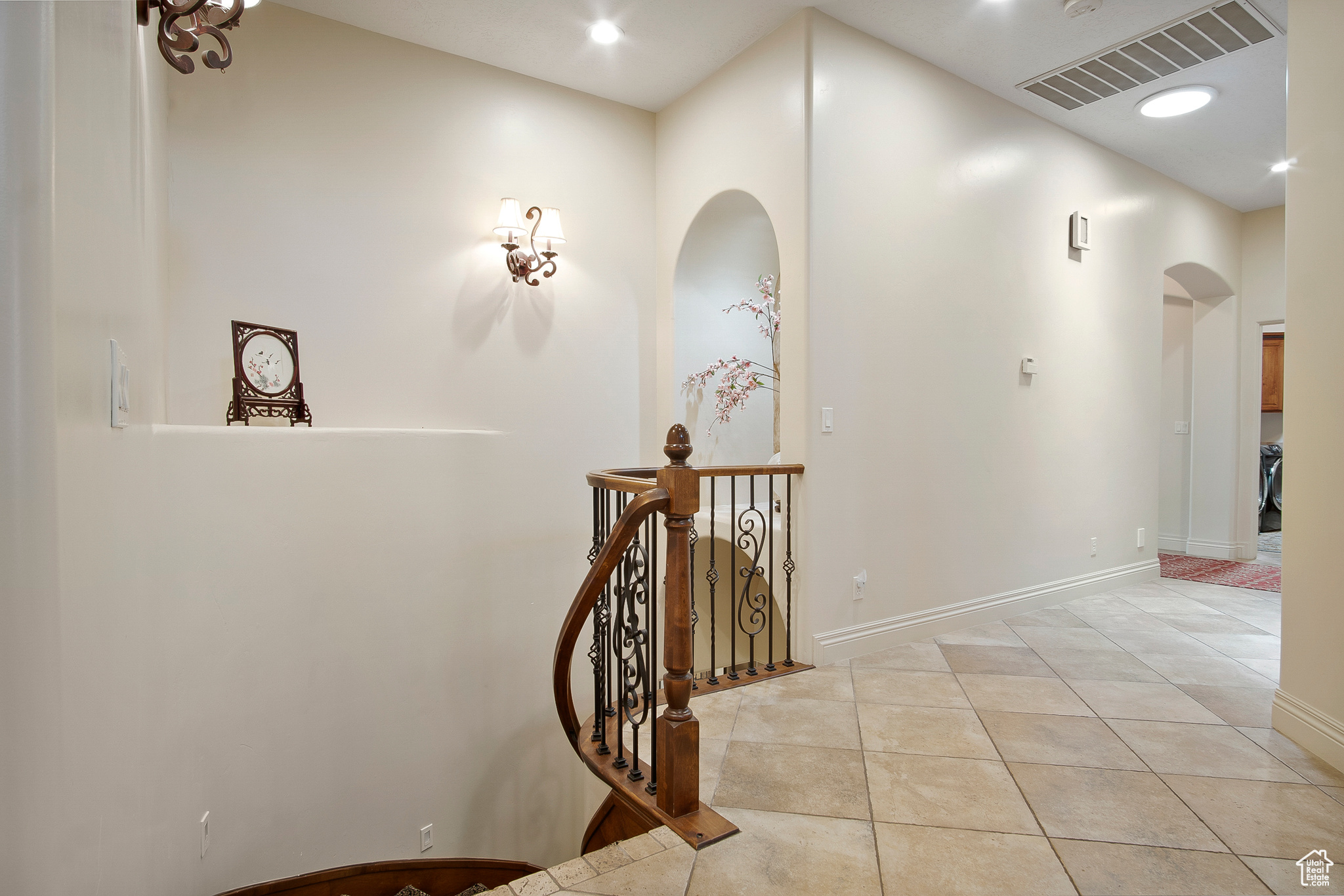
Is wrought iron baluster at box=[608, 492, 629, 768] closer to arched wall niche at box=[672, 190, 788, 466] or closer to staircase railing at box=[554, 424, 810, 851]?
staircase railing at box=[554, 424, 810, 851]

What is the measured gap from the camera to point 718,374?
4.24 metres

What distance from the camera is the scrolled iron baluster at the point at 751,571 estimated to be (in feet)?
9.70

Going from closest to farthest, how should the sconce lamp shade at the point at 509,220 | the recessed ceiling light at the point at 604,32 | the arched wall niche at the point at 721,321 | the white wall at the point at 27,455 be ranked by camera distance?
1. the white wall at the point at 27,455
2. the recessed ceiling light at the point at 604,32
3. the sconce lamp shade at the point at 509,220
4. the arched wall niche at the point at 721,321

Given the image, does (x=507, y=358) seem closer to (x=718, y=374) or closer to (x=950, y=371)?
(x=718, y=374)

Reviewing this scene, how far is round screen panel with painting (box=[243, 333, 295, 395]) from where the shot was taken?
113 inches

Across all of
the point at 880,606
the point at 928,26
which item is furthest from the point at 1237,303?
the point at 880,606

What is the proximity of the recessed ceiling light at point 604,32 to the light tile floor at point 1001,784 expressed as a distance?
3115 millimetres

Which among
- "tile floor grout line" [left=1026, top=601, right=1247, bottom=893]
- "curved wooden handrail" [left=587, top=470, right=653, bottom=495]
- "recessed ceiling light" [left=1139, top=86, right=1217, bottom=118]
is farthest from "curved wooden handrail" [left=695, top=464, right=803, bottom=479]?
"recessed ceiling light" [left=1139, top=86, right=1217, bottom=118]

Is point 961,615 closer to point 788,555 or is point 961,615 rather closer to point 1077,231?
point 788,555

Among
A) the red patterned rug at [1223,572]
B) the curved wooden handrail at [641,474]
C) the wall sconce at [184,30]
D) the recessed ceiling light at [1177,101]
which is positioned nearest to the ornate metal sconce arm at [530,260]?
the curved wooden handrail at [641,474]

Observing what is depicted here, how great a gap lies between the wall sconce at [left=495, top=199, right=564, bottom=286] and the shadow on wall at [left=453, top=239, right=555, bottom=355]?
0.06 m

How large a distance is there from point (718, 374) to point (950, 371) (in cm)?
136

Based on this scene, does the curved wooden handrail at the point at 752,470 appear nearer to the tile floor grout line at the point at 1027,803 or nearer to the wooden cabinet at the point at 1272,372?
the tile floor grout line at the point at 1027,803

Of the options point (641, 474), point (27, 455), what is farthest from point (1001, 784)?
point (27, 455)
